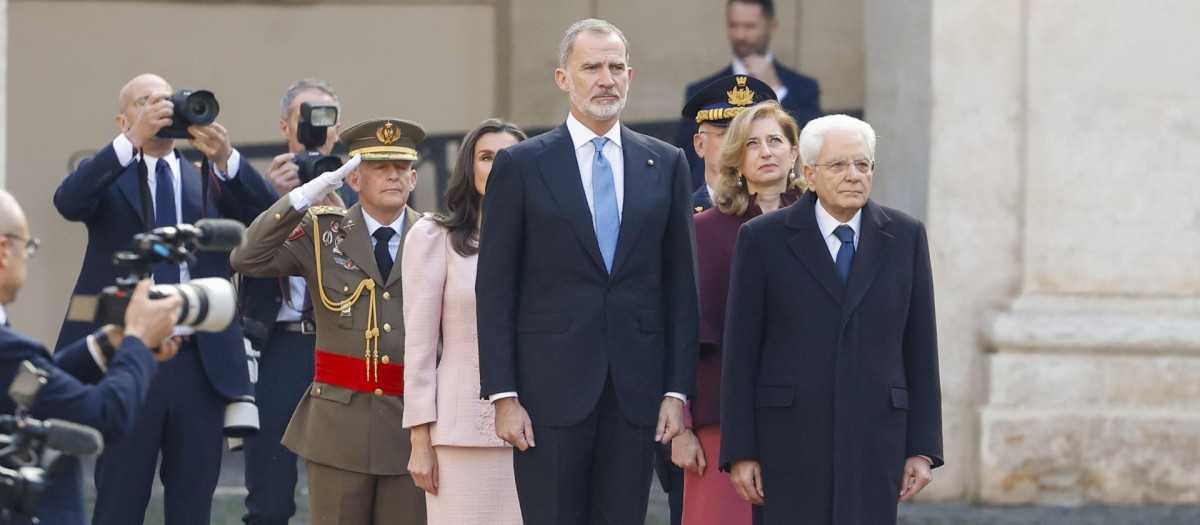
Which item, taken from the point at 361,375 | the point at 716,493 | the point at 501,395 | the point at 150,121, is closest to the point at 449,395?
the point at 361,375

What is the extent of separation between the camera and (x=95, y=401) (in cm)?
400

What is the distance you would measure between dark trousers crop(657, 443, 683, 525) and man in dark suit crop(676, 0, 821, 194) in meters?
4.19

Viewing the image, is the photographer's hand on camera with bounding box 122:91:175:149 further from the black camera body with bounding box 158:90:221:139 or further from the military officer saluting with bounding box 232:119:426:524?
the military officer saluting with bounding box 232:119:426:524

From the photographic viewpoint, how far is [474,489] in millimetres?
5246

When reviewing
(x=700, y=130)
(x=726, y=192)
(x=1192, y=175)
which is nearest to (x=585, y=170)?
(x=726, y=192)

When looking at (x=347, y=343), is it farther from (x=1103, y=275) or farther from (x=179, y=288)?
(x=1103, y=275)

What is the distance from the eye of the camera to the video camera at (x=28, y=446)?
3.77 m

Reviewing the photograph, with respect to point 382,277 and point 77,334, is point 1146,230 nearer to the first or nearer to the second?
point 382,277

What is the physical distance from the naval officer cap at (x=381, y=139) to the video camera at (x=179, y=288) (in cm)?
166

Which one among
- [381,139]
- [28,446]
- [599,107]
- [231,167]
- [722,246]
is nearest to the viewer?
[28,446]

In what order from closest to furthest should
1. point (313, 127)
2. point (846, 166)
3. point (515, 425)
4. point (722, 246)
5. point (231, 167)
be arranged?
1. point (515, 425)
2. point (846, 166)
3. point (722, 246)
4. point (231, 167)
5. point (313, 127)

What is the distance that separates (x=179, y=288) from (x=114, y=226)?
1.85 meters

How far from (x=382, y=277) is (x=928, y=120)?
399 centimetres

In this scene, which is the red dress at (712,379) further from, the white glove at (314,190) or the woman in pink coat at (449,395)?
the white glove at (314,190)
